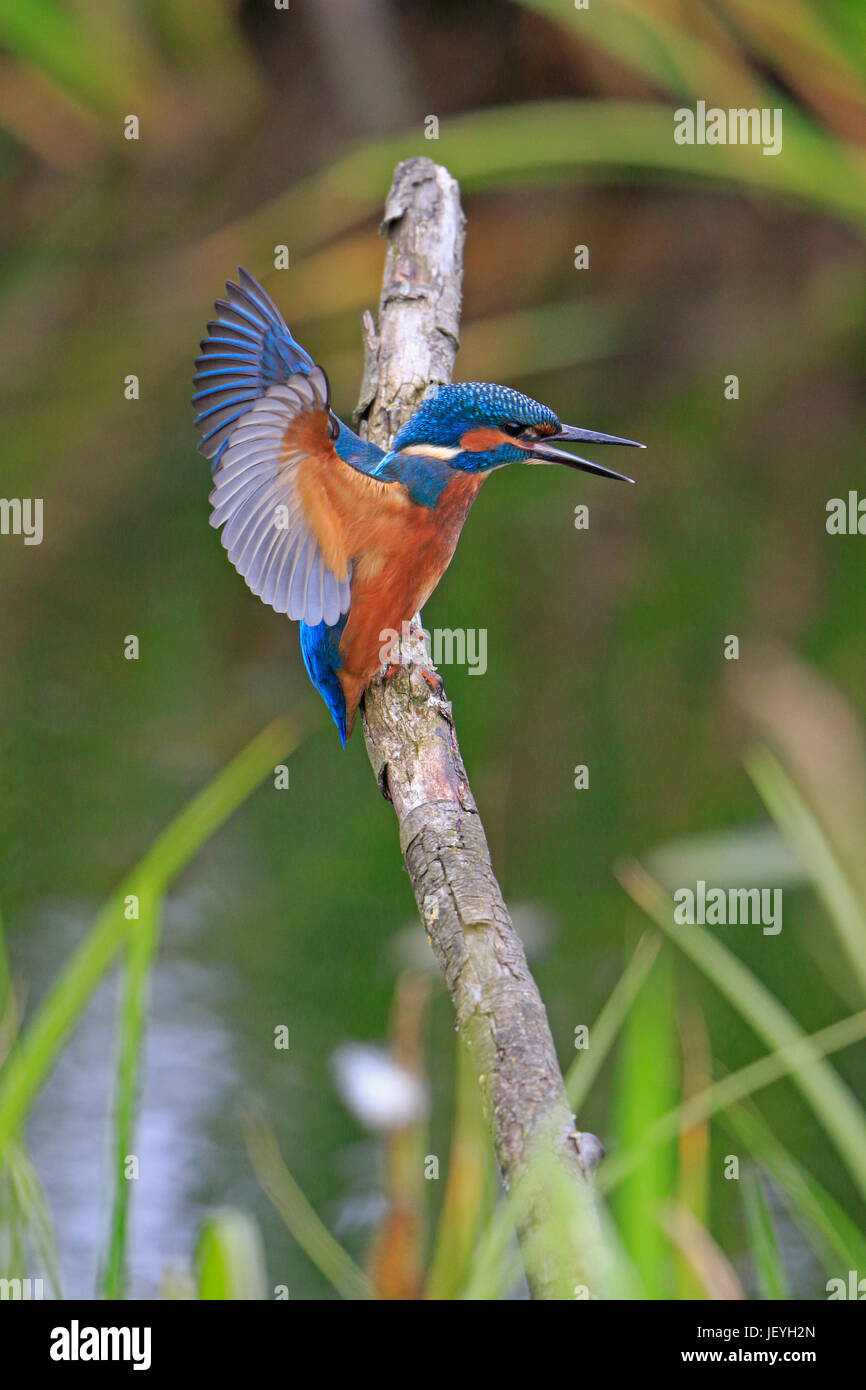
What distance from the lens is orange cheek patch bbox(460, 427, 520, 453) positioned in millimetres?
2086

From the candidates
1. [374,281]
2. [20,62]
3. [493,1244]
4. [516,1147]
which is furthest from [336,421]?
[20,62]

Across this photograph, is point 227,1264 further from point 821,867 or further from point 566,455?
point 566,455

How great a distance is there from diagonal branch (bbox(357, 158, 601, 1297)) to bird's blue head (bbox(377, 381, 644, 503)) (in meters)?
0.28

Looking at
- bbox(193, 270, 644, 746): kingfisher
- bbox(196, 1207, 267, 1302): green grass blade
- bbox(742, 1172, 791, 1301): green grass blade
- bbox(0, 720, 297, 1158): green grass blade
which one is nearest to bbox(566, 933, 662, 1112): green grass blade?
bbox(742, 1172, 791, 1301): green grass blade

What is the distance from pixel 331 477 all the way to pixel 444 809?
0.49 meters

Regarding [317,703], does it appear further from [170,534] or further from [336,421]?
[336,421]

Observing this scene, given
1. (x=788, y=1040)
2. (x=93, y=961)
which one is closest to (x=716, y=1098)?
(x=788, y=1040)

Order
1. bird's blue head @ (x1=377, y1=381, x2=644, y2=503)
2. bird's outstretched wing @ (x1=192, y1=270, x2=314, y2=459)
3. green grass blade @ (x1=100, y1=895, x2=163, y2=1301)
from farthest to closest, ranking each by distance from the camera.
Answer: bird's blue head @ (x1=377, y1=381, x2=644, y2=503) < bird's outstretched wing @ (x1=192, y1=270, x2=314, y2=459) < green grass blade @ (x1=100, y1=895, x2=163, y2=1301)

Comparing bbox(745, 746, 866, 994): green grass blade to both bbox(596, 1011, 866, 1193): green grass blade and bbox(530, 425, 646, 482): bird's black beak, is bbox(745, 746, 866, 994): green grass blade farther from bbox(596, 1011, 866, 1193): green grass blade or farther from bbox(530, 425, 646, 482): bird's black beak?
bbox(530, 425, 646, 482): bird's black beak

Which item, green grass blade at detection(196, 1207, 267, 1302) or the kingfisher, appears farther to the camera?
the kingfisher

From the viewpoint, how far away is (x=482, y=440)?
2092 millimetres

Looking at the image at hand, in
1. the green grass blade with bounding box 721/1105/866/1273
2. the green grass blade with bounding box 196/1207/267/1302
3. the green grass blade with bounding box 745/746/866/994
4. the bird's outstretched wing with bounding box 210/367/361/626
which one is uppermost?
the bird's outstretched wing with bounding box 210/367/361/626

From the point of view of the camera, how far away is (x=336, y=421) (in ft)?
6.44

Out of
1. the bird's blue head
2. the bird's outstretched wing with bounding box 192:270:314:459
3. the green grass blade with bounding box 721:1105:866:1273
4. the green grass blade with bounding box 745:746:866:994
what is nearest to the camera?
the green grass blade with bounding box 721:1105:866:1273
